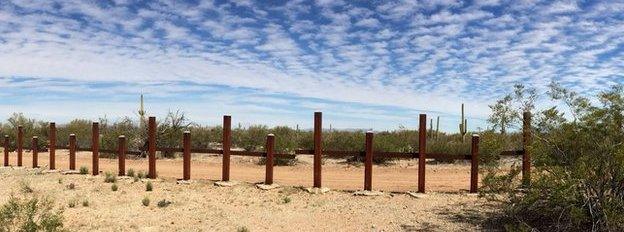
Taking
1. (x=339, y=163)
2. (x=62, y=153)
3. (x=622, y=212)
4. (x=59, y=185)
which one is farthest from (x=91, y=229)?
(x=62, y=153)

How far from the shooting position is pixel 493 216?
33.2 feet

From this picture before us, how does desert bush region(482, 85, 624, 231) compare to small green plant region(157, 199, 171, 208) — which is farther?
small green plant region(157, 199, 171, 208)

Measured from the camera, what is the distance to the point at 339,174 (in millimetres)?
17234

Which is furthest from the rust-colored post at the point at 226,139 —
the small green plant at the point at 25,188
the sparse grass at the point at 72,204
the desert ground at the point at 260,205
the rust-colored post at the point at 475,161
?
the rust-colored post at the point at 475,161

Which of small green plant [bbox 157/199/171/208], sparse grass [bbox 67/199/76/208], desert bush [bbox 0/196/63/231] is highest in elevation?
desert bush [bbox 0/196/63/231]

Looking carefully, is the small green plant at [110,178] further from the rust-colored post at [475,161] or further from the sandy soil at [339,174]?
the rust-colored post at [475,161]

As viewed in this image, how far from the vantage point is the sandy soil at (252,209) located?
32.9 ft

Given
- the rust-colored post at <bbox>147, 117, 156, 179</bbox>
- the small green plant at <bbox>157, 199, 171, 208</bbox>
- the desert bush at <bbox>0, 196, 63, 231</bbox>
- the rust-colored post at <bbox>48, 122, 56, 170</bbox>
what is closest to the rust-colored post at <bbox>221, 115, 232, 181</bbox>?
the rust-colored post at <bbox>147, 117, 156, 179</bbox>

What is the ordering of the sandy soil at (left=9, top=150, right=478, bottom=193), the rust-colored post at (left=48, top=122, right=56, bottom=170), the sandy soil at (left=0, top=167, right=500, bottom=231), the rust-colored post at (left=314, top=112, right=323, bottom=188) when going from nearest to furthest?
the sandy soil at (left=0, top=167, right=500, bottom=231)
the rust-colored post at (left=314, top=112, right=323, bottom=188)
the sandy soil at (left=9, top=150, right=478, bottom=193)
the rust-colored post at (left=48, top=122, right=56, bottom=170)

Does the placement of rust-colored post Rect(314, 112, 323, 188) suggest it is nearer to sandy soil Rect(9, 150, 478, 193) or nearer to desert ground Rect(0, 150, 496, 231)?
desert ground Rect(0, 150, 496, 231)

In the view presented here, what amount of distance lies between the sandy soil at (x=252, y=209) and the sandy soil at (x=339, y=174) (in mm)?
691

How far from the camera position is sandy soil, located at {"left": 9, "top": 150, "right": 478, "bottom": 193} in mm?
14156

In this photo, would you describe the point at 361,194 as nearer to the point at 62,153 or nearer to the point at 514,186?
the point at 514,186

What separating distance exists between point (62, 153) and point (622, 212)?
25.7 metres
